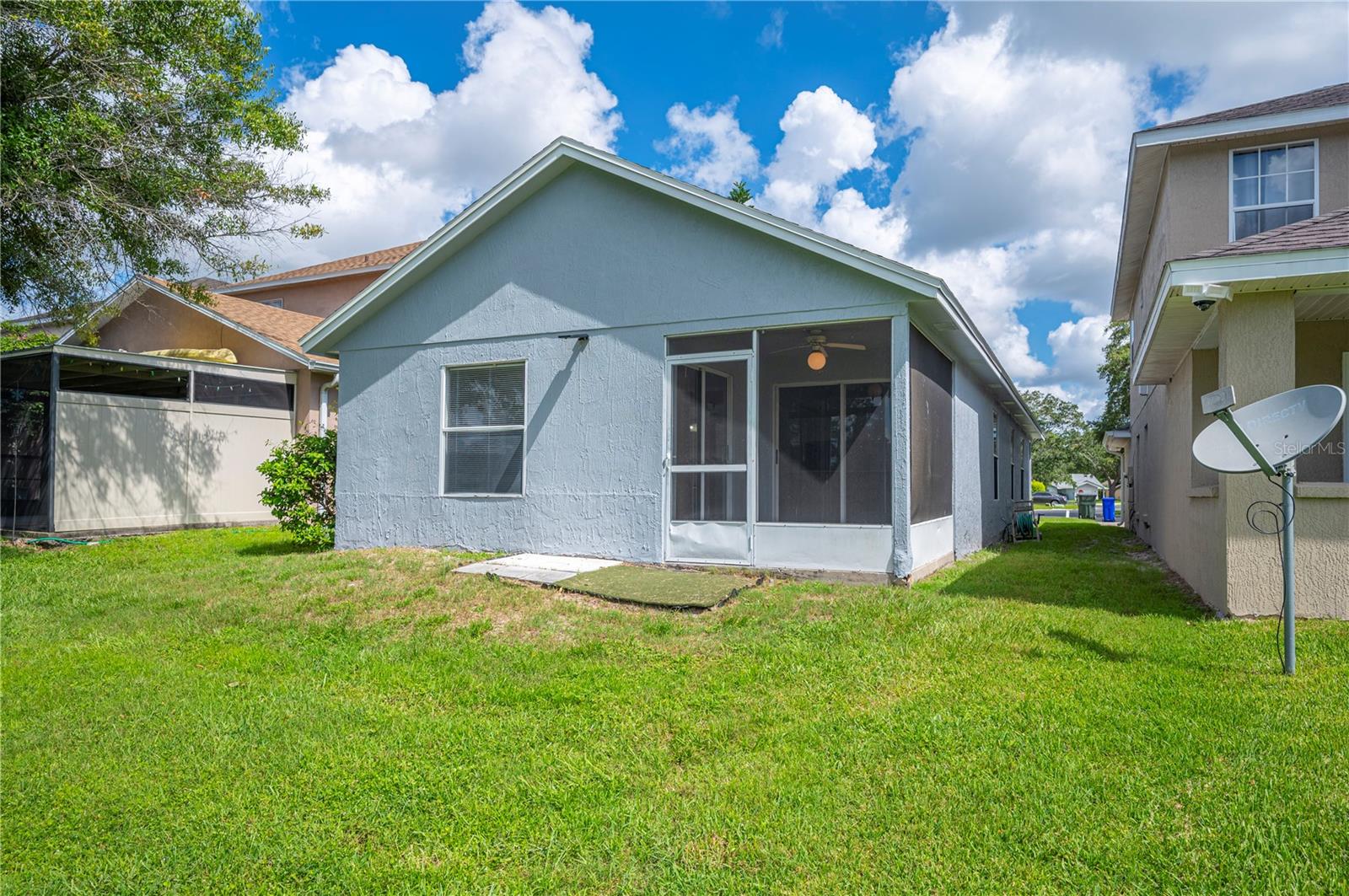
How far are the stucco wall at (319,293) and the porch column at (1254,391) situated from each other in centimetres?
1875

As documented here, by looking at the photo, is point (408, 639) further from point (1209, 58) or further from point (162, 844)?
point (1209, 58)

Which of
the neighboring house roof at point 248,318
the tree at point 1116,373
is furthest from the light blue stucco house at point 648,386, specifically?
the tree at point 1116,373

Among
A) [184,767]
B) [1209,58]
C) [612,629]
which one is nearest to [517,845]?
[184,767]

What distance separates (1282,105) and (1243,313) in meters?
6.33

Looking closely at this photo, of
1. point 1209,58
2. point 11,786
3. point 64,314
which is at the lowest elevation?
point 11,786

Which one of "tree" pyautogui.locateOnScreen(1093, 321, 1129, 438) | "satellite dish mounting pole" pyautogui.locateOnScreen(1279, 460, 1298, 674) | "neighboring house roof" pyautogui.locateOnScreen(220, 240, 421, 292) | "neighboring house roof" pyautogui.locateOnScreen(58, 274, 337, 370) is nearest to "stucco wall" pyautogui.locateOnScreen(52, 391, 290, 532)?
"neighboring house roof" pyautogui.locateOnScreen(58, 274, 337, 370)

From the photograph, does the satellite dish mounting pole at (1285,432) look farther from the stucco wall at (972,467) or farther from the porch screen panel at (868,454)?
the stucco wall at (972,467)

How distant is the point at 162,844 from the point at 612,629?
10.8 feet

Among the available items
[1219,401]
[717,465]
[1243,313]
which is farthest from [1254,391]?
[717,465]

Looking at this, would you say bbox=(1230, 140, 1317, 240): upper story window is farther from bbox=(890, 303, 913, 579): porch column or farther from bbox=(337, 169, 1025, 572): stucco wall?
bbox=(337, 169, 1025, 572): stucco wall

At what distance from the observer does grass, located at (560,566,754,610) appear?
21.5ft

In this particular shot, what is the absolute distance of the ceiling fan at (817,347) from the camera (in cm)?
783

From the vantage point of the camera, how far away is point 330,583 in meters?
7.66

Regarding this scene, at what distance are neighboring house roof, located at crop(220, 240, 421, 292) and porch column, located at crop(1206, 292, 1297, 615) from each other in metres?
17.8
